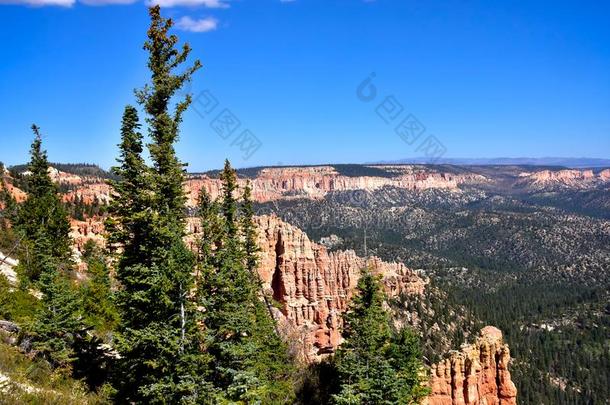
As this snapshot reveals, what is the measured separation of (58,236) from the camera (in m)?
45.3

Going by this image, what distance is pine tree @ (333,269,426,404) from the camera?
72.4 ft

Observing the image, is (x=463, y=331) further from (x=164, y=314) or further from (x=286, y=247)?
(x=164, y=314)

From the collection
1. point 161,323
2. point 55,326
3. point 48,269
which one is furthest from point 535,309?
point 161,323

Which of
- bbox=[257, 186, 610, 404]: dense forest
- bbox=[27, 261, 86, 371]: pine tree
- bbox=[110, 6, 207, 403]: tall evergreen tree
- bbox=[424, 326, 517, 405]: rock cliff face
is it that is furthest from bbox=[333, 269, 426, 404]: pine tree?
bbox=[257, 186, 610, 404]: dense forest

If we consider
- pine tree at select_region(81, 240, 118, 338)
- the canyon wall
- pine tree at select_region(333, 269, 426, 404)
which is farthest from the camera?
the canyon wall

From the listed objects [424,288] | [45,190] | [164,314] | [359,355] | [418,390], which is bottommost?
[424,288]

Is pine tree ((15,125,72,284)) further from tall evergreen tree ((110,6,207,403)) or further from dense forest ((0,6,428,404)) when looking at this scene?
tall evergreen tree ((110,6,207,403))

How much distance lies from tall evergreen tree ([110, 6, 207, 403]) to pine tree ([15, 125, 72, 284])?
27.2 m

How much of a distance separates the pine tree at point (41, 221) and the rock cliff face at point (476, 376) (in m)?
32.5

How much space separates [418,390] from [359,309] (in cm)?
776

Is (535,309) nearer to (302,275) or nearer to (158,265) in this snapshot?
(302,275)

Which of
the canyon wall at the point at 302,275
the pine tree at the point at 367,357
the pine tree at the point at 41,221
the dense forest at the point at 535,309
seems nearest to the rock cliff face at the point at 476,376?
the dense forest at the point at 535,309

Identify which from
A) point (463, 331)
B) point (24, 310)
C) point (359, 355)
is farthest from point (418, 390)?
point (463, 331)

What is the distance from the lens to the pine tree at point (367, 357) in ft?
72.4
